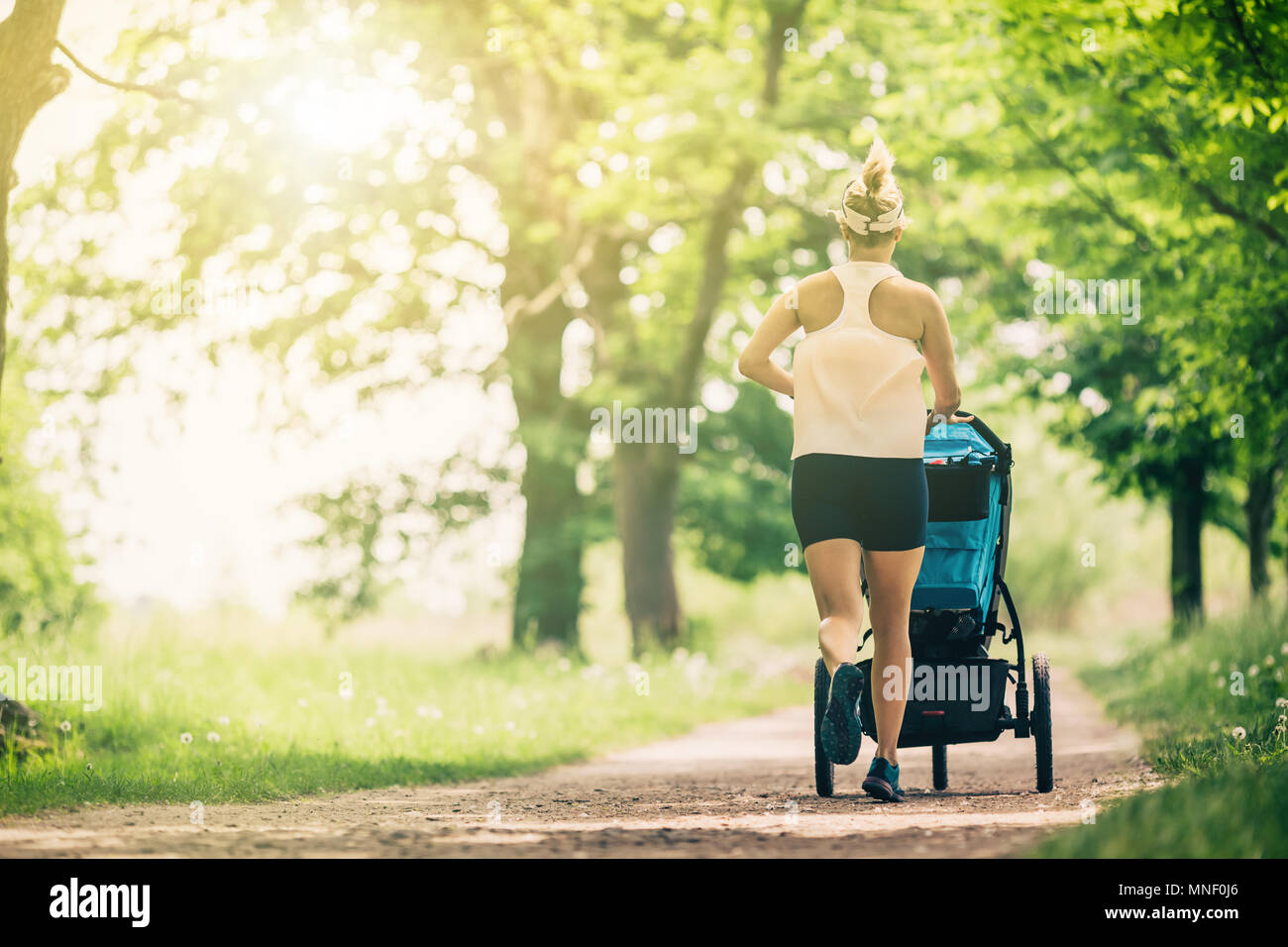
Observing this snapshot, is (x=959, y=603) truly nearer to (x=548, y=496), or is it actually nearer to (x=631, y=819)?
(x=631, y=819)

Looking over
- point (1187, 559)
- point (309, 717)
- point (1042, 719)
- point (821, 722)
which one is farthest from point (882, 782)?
point (1187, 559)

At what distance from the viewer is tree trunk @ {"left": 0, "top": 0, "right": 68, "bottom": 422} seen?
6.48 meters

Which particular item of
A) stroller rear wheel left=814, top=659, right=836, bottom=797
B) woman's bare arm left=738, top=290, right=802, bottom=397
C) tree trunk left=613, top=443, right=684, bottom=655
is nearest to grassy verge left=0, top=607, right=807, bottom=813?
tree trunk left=613, top=443, right=684, bottom=655

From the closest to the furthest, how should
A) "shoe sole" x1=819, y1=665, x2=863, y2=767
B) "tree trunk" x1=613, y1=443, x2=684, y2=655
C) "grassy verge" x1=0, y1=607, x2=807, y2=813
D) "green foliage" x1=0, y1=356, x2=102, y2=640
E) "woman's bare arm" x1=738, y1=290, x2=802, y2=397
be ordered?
"shoe sole" x1=819, y1=665, x2=863, y2=767
"woman's bare arm" x1=738, y1=290, x2=802, y2=397
"grassy verge" x1=0, y1=607, x2=807, y2=813
"green foliage" x1=0, y1=356, x2=102, y2=640
"tree trunk" x1=613, y1=443, x2=684, y2=655

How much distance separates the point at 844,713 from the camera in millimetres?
4492

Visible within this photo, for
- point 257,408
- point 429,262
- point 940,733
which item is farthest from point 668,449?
point 940,733

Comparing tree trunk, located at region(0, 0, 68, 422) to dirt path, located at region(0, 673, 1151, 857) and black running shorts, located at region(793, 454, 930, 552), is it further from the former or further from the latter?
black running shorts, located at region(793, 454, 930, 552)

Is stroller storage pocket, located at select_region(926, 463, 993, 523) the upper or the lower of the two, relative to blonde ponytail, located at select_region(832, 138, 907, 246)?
lower

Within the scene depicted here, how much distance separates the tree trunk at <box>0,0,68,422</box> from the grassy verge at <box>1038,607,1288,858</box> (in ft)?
18.7

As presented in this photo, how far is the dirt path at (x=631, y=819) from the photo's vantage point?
13.0 ft

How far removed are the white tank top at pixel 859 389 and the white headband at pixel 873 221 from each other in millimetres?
221

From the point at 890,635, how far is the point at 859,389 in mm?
977

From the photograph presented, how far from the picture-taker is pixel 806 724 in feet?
38.9
